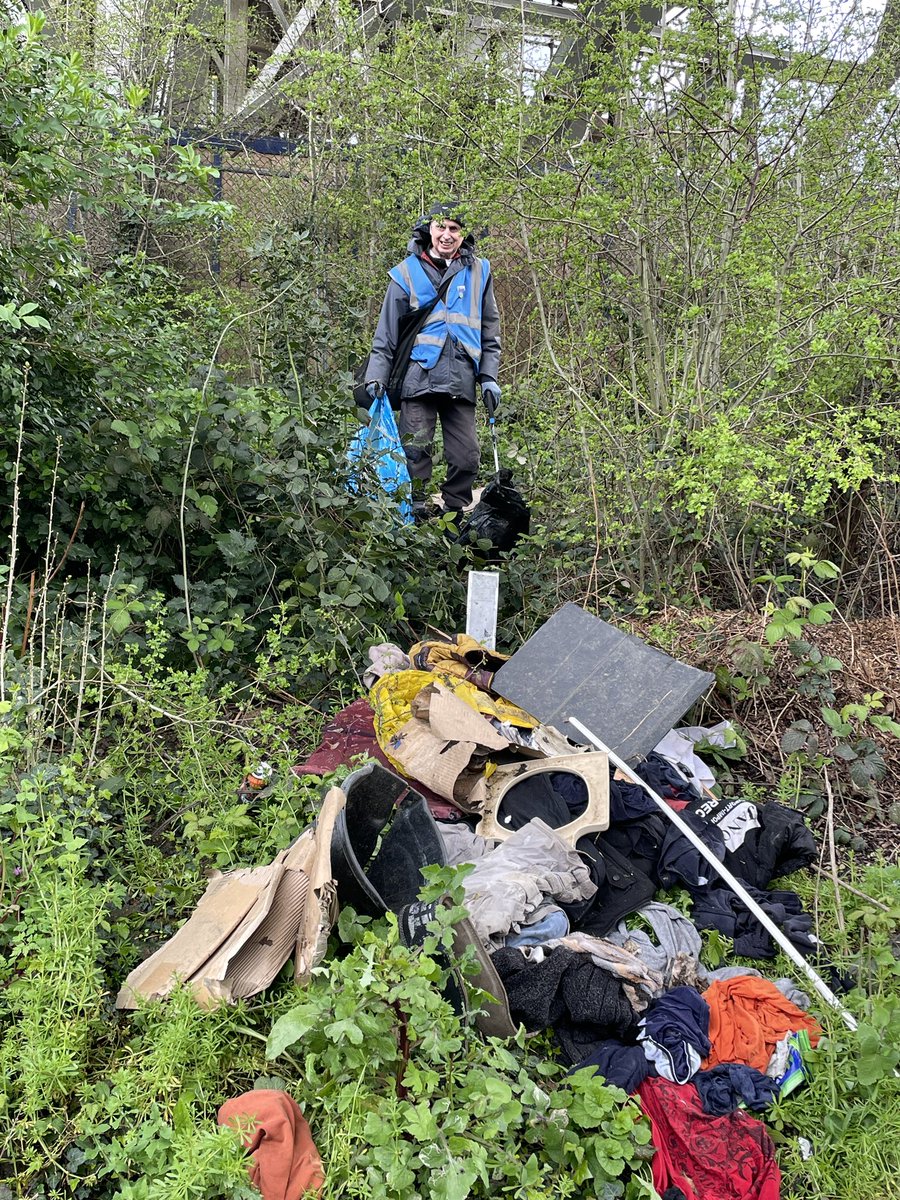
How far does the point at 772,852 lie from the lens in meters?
3.13

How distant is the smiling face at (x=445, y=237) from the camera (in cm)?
A: 521

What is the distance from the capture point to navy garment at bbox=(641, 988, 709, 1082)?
2.32 metres

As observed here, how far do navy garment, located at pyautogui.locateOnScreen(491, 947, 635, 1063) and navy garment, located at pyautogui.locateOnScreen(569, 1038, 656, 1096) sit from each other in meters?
0.04

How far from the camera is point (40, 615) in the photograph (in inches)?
143

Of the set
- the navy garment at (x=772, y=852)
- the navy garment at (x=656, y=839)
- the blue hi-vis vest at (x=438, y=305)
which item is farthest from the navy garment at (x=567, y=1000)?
the blue hi-vis vest at (x=438, y=305)

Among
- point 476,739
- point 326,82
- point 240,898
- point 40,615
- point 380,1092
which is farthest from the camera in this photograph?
point 326,82

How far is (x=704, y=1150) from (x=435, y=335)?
4472 millimetres

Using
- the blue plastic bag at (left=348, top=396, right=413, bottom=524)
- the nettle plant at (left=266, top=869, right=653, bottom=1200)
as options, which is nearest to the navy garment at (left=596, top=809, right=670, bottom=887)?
the nettle plant at (left=266, top=869, right=653, bottom=1200)

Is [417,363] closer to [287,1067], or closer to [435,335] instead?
[435,335]

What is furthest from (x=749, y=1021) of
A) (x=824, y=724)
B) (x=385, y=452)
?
(x=385, y=452)

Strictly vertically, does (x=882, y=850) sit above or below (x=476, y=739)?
below

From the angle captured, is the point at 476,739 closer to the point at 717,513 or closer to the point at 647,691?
the point at 647,691

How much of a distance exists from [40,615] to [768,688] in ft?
10.7

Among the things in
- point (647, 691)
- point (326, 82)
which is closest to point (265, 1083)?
point (647, 691)
